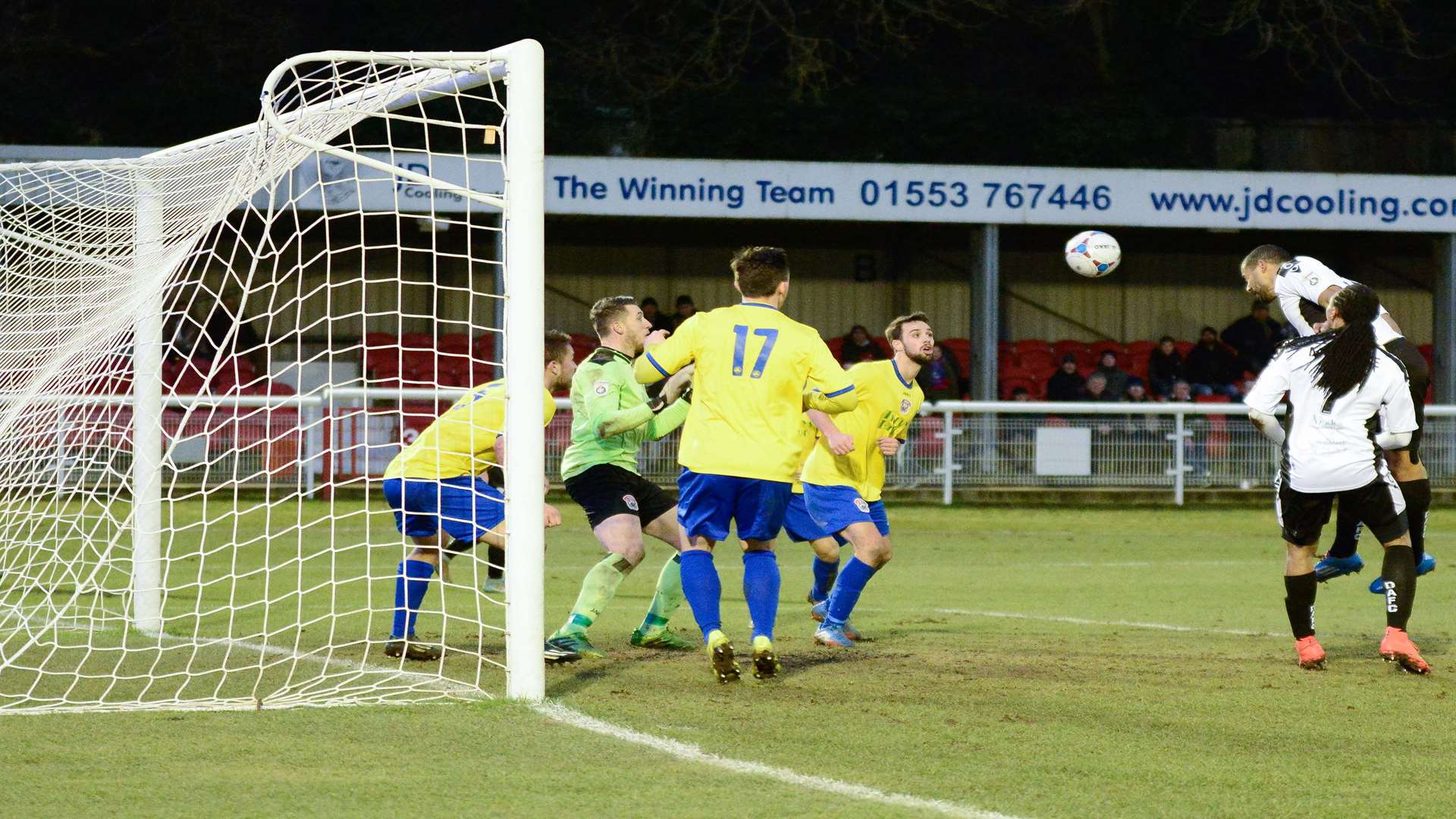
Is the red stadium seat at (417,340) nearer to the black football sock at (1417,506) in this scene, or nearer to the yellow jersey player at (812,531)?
the yellow jersey player at (812,531)

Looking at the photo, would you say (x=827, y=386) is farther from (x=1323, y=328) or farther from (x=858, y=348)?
(x=858, y=348)

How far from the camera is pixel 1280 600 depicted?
9836 millimetres

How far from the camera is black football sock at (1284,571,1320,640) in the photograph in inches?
270

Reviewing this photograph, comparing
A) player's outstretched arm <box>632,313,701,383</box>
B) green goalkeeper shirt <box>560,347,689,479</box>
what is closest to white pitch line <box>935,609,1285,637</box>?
green goalkeeper shirt <box>560,347,689,479</box>

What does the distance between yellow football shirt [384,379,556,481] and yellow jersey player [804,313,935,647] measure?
1.43 meters

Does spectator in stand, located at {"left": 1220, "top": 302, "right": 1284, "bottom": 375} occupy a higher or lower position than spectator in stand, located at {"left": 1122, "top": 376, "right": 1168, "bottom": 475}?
higher

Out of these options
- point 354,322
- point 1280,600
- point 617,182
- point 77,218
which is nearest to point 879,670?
point 1280,600

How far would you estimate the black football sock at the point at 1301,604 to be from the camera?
270 inches

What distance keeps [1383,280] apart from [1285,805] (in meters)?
23.8

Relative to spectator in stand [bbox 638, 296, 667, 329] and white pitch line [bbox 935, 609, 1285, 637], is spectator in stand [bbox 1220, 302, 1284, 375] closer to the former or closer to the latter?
spectator in stand [bbox 638, 296, 667, 329]

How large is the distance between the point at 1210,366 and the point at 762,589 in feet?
49.2

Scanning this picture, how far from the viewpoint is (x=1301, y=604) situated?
22.5 feet

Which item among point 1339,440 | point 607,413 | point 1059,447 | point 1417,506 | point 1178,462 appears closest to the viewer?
point 1339,440

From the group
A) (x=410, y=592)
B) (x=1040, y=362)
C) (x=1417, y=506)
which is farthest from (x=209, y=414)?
(x=1040, y=362)
